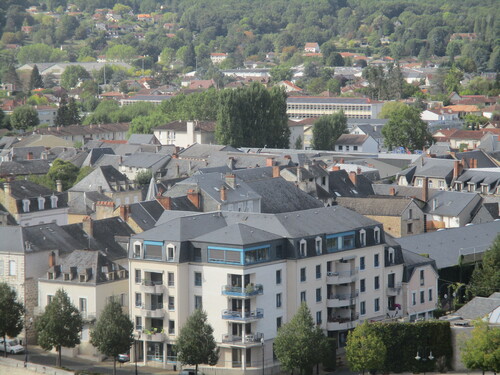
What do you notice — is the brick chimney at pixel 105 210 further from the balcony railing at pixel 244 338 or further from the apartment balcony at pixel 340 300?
the balcony railing at pixel 244 338

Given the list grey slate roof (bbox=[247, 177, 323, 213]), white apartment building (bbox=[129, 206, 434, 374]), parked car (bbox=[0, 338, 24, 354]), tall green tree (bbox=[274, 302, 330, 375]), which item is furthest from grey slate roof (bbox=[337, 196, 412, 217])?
parked car (bbox=[0, 338, 24, 354])

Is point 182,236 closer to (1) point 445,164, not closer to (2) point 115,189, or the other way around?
(2) point 115,189

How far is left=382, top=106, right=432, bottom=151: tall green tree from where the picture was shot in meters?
126

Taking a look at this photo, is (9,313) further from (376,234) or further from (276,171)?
(276,171)

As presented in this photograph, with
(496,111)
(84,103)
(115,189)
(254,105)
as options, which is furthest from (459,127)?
(115,189)

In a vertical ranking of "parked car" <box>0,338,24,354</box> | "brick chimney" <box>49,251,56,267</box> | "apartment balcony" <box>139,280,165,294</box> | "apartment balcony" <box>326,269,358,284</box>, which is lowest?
"parked car" <box>0,338,24,354</box>

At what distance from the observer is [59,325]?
54.7 m

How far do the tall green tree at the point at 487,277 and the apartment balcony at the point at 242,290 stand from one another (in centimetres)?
1372

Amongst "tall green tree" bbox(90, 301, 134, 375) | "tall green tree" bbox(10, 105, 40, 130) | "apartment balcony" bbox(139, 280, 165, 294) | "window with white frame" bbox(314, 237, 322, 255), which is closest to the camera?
"tall green tree" bbox(90, 301, 134, 375)

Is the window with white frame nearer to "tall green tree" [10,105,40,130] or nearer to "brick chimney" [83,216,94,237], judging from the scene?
"brick chimney" [83,216,94,237]

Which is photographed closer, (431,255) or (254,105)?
(431,255)

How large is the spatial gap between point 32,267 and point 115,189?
28.4 meters

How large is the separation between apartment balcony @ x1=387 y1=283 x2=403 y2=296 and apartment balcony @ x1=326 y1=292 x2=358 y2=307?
118 inches

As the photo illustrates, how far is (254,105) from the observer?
125 metres
